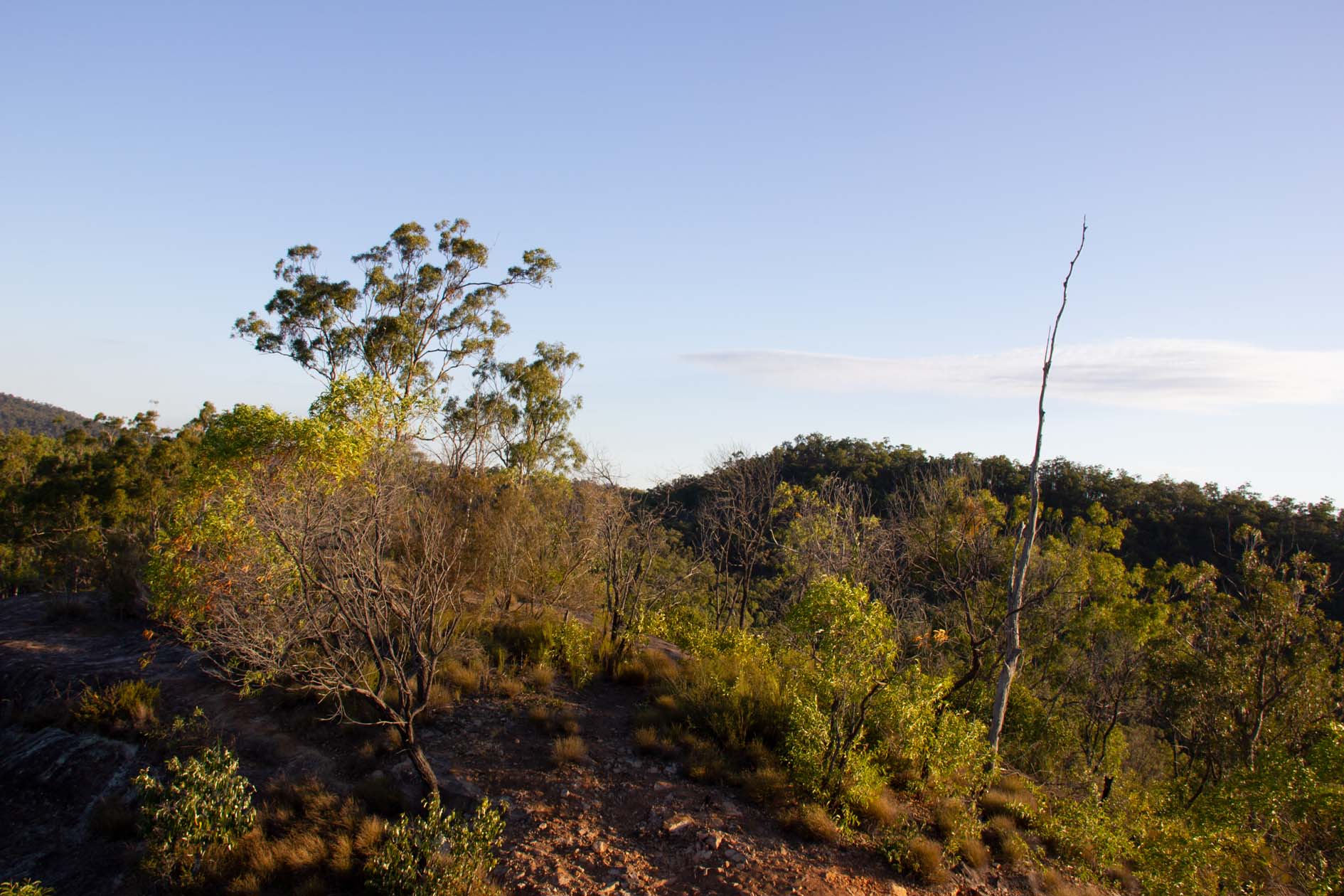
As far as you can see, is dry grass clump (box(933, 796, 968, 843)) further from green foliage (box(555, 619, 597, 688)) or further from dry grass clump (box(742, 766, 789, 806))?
green foliage (box(555, 619, 597, 688))

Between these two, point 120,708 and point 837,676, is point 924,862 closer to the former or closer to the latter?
point 837,676

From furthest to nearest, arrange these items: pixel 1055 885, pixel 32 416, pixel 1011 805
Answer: pixel 32 416 < pixel 1011 805 < pixel 1055 885

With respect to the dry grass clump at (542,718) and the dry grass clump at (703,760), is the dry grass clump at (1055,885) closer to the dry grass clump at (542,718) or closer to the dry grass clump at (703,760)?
the dry grass clump at (703,760)

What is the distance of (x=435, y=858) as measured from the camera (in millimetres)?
7383

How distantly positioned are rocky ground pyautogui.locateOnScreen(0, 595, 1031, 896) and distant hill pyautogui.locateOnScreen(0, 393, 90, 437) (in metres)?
72.7

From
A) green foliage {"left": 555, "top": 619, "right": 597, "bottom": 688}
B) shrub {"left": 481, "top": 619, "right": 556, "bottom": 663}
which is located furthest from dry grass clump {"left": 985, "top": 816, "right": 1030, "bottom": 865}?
shrub {"left": 481, "top": 619, "right": 556, "bottom": 663}

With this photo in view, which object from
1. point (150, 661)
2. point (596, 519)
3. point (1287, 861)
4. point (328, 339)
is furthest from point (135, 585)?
point (1287, 861)

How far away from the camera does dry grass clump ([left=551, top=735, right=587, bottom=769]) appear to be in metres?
10.2

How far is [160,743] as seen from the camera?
11141mm

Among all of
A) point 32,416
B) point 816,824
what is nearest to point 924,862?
point 816,824

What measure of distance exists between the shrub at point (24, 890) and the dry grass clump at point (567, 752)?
5743 millimetres

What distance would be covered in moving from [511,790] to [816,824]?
396 centimetres

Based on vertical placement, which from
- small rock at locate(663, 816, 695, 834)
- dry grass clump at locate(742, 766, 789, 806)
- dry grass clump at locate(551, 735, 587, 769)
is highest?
dry grass clump at locate(551, 735, 587, 769)

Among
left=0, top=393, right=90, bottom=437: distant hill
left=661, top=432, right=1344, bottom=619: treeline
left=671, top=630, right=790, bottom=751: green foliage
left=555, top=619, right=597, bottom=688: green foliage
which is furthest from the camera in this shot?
left=0, top=393, right=90, bottom=437: distant hill
